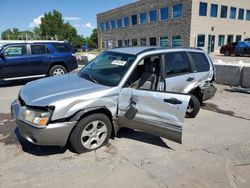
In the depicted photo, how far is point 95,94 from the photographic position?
363cm

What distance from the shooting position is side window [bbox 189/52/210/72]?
5449 mm

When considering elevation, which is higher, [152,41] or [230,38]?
[230,38]

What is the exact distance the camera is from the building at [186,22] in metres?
28.5

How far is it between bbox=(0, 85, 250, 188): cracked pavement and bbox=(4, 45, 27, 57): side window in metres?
5.36

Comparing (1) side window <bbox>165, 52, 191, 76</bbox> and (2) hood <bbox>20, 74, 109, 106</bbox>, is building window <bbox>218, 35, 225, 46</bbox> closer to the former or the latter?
(1) side window <bbox>165, 52, 191, 76</bbox>

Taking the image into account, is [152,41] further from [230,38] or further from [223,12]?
[230,38]

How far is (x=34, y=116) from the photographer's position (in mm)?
3375

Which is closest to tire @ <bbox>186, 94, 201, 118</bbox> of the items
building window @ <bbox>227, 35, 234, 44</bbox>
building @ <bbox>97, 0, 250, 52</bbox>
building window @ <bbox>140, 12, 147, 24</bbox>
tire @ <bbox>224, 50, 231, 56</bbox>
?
tire @ <bbox>224, 50, 231, 56</bbox>

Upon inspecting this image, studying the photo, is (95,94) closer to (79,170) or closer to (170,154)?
(79,170)

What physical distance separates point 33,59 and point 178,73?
697 cm

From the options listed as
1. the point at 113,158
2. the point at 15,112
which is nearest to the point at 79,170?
the point at 113,158

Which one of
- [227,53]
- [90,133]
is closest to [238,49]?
[227,53]

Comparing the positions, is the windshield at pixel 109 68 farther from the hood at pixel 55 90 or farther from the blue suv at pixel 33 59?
the blue suv at pixel 33 59

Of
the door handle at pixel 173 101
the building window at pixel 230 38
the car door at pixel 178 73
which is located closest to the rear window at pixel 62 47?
the car door at pixel 178 73
